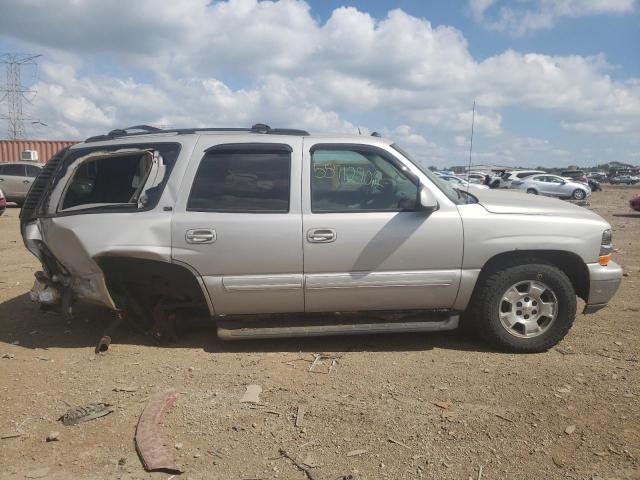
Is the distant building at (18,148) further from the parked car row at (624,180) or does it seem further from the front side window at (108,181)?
the parked car row at (624,180)

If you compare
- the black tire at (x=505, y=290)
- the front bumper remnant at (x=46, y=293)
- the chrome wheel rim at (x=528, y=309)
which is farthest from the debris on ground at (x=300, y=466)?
the front bumper remnant at (x=46, y=293)

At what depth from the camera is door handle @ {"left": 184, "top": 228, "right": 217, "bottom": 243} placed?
4000 mm

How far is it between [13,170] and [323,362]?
18.6m

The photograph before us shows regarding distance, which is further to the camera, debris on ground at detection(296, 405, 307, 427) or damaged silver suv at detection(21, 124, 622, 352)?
damaged silver suv at detection(21, 124, 622, 352)

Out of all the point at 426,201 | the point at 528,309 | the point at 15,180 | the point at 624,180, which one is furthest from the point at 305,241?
the point at 624,180

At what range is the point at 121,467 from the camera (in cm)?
281

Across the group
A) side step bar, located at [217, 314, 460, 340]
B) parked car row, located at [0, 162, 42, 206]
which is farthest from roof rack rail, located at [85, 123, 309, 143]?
parked car row, located at [0, 162, 42, 206]

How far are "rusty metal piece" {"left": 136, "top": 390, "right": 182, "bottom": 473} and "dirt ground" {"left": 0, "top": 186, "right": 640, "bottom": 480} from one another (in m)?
0.05

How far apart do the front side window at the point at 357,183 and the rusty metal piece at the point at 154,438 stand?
70.1 inches

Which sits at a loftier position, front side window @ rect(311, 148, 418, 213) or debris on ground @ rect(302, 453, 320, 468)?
front side window @ rect(311, 148, 418, 213)

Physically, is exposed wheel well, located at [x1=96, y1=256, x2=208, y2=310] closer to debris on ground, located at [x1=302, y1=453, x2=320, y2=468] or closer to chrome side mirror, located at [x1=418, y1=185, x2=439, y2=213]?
debris on ground, located at [x1=302, y1=453, x2=320, y2=468]

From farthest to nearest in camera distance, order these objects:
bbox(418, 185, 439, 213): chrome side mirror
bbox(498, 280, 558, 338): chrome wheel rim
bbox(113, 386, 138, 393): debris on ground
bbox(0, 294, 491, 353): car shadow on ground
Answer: bbox(0, 294, 491, 353): car shadow on ground < bbox(498, 280, 558, 338): chrome wheel rim < bbox(418, 185, 439, 213): chrome side mirror < bbox(113, 386, 138, 393): debris on ground

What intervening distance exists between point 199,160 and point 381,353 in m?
2.19

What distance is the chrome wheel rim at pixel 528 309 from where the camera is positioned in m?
4.19
